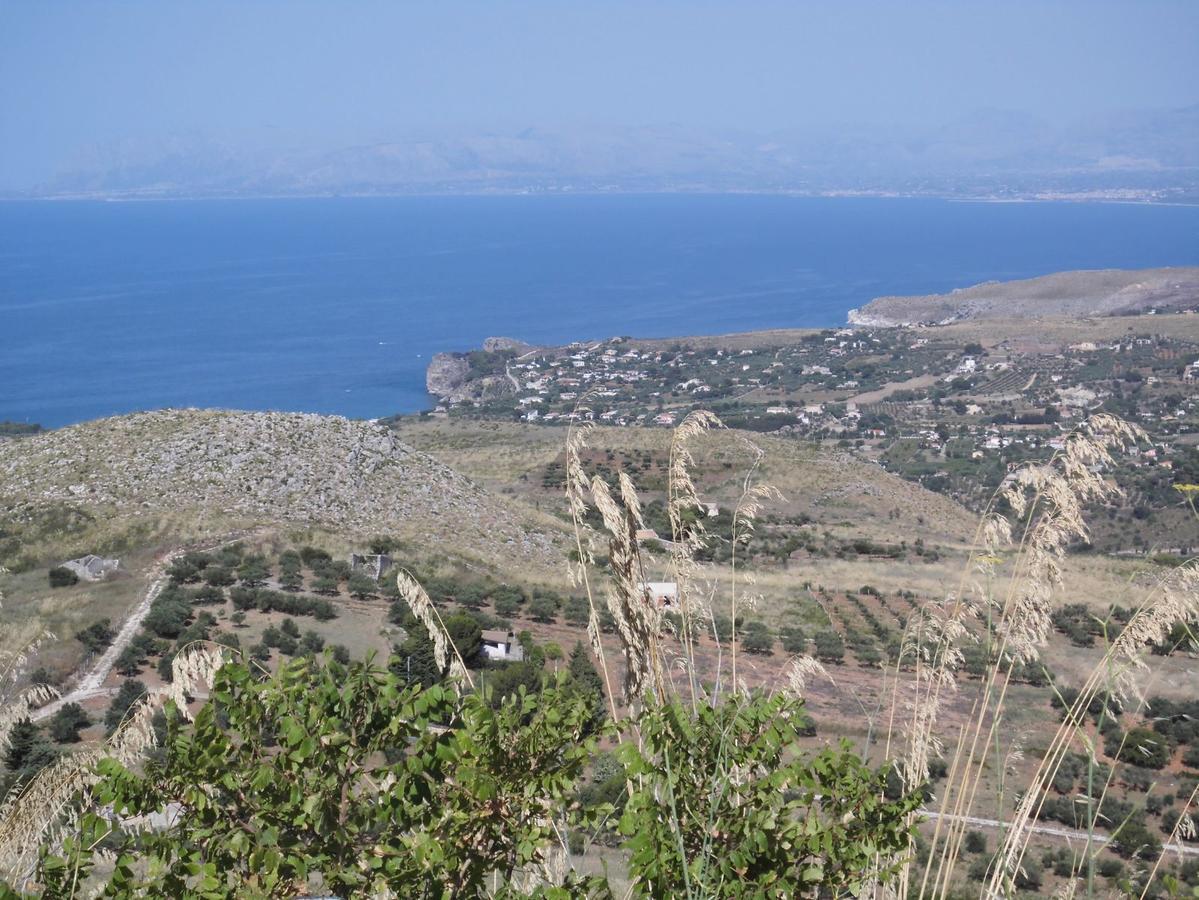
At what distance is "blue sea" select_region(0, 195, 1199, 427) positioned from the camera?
74812 millimetres

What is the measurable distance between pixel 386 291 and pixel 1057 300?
71.4m

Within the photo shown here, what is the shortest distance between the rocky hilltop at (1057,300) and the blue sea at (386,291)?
6.34m

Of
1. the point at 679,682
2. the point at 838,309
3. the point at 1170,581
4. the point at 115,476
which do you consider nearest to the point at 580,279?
the point at 838,309

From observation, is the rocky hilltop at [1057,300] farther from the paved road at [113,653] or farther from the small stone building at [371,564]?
the paved road at [113,653]

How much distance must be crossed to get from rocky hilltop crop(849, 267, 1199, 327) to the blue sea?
634 cm

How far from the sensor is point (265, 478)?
75.8 feet

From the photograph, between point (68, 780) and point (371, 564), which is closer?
point (68, 780)

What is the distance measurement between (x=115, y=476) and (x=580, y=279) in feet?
364

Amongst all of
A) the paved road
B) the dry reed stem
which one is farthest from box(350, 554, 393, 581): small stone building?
the dry reed stem

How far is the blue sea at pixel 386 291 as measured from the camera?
74812 millimetres

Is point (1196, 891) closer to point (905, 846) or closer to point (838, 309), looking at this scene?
point (905, 846)

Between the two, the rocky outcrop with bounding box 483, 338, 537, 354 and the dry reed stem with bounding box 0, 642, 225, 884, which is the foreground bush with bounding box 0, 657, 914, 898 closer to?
the dry reed stem with bounding box 0, 642, 225, 884

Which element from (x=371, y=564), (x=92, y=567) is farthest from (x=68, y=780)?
(x=371, y=564)

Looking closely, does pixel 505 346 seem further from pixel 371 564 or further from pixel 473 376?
pixel 371 564
